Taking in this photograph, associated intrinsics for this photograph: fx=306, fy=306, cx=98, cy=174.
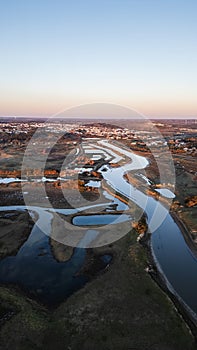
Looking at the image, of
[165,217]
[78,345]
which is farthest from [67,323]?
[165,217]

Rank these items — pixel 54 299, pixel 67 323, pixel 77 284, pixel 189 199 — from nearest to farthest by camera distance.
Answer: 1. pixel 67 323
2. pixel 54 299
3. pixel 77 284
4. pixel 189 199

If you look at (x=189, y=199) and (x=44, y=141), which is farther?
(x=44, y=141)

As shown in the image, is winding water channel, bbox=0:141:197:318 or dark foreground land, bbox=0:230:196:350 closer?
dark foreground land, bbox=0:230:196:350

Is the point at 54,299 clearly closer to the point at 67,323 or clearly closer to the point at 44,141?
the point at 67,323

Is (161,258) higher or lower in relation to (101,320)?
higher

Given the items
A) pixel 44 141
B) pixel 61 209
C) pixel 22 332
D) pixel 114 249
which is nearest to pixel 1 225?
pixel 61 209

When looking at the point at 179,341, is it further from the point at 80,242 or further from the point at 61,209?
the point at 61,209

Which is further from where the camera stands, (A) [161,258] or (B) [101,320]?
(A) [161,258]

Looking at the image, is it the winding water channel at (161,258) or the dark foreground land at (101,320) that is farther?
the winding water channel at (161,258)

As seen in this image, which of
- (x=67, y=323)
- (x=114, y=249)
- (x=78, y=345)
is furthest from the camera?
(x=114, y=249)
